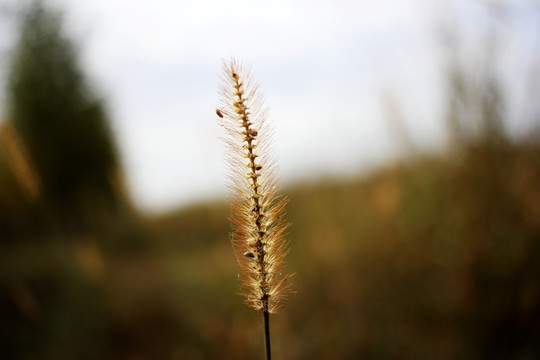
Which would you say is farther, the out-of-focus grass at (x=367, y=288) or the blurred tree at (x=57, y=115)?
the blurred tree at (x=57, y=115)

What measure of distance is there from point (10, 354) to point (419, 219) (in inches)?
251

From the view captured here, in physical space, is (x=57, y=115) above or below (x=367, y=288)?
above

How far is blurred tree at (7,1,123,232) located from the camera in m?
13.7

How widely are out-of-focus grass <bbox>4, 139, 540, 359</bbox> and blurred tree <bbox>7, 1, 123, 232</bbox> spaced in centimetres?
778

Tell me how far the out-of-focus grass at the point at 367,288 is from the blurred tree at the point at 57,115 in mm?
7781

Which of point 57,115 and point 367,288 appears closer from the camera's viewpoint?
point 367,288

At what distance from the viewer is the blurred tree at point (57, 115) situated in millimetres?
13711

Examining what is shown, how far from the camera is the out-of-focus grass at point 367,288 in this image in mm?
3219

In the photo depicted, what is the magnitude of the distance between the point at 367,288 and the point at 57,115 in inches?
559

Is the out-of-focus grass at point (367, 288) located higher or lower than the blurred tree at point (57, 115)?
lower

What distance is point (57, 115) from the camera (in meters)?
14.0

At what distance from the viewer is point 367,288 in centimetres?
450

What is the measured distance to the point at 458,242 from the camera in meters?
3.49

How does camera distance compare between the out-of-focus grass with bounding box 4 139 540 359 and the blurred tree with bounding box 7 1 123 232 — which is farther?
the blurred tree with bounding box 7 1 123 232
